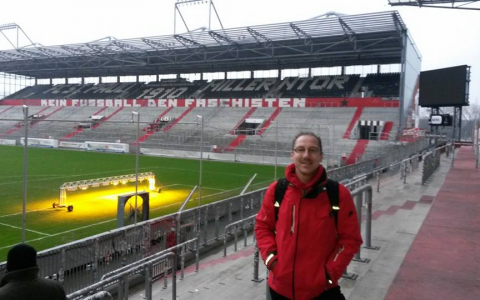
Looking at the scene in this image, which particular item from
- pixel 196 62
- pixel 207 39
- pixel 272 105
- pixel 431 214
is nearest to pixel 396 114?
pixel 272 105

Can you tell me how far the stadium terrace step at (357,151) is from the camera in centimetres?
3103

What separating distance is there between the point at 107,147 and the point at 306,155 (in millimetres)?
38520

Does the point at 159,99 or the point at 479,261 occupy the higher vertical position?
the point at 159,99

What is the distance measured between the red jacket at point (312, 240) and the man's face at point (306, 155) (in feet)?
0.22

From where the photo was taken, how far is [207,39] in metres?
43.1

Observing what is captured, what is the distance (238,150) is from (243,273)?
28.5 metres

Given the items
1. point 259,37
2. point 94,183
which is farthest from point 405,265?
point 259,37

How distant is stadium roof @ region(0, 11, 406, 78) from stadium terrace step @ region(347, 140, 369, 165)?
10.4m

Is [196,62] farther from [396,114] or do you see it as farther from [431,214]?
[431,214]

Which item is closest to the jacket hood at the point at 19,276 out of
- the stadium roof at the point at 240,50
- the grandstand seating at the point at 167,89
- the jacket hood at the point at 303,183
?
the jacket hood at the point at 303,183

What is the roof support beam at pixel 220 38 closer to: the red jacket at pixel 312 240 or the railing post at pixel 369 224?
the railing post at pixel 369 224

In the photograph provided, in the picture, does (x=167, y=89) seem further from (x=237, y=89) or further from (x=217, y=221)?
(x=217, y=221)

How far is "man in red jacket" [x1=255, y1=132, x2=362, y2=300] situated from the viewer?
272 cm

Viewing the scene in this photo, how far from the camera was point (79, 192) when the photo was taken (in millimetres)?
17938
